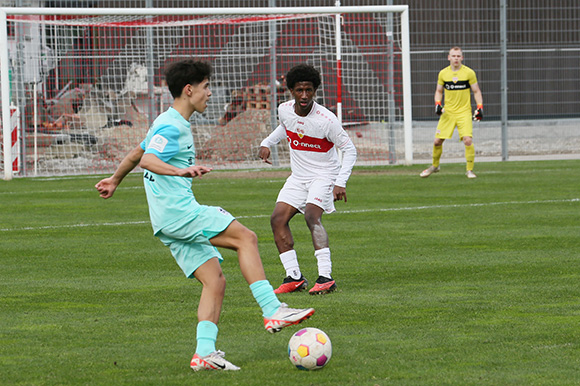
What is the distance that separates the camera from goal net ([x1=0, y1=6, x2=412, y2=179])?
2009 cm

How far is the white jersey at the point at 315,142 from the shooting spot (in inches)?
313

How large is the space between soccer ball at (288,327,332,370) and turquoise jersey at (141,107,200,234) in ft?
2.77

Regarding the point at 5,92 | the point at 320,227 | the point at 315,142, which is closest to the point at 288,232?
the point at 320,227

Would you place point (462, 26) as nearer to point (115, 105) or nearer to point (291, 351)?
point (115, 105)

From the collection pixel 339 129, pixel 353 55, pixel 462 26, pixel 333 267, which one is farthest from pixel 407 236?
pixel 462 26

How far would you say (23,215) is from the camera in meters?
12.8

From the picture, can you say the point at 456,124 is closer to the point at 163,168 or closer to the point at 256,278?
the point at 256,278

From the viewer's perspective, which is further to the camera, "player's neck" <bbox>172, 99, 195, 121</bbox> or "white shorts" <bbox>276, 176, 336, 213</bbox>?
"white shorts" <bbox>276, 176, 336, 213</bbox>

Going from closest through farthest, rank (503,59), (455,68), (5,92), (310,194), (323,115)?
(310,194), (323,115), (455,68), (5,92), (503,59)

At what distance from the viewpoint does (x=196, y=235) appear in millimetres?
5227

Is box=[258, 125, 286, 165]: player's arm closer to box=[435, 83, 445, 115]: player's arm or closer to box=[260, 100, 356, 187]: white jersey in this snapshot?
box=[260, 100, 356, 187]: white jersey

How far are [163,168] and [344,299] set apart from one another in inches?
93.2

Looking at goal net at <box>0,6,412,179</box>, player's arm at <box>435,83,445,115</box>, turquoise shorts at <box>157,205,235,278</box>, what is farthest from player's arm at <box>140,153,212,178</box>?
goal net at <box>0,6,412,179</box>

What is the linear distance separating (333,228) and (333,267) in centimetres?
267
